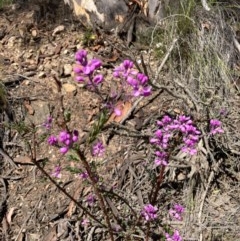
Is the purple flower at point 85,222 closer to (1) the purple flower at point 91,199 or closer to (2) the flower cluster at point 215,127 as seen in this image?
(1) the purple flower at point 91,199

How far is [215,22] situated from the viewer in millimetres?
3543

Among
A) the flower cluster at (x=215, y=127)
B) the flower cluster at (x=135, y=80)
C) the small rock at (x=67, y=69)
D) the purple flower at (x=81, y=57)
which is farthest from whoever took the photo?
the small rock at (x=67, y=69)

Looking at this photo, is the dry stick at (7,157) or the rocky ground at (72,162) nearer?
the rocky ground at (72,162)

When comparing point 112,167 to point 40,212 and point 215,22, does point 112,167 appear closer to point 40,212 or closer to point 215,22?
point 40,212

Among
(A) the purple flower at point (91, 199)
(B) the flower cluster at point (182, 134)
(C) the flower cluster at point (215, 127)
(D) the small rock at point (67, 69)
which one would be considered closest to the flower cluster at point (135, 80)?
(B) the flower cluster at point (182, 134)

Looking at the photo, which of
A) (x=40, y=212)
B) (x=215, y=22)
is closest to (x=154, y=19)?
(x=215, y=22)

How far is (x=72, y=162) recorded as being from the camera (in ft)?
10.2

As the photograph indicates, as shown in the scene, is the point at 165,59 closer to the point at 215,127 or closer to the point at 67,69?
the point at 67,69

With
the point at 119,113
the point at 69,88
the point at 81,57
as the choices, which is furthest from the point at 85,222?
the point at 81,57

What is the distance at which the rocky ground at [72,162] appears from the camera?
2.82 metres

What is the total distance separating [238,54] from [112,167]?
1.29 m

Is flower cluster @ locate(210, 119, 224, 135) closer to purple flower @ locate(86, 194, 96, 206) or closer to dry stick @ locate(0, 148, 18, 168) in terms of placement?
purple flower @ locate(86, 194, 96, 206)

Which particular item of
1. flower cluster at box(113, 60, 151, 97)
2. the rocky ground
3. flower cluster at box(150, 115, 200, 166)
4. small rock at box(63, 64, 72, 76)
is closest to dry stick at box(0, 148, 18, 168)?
the rocky ground

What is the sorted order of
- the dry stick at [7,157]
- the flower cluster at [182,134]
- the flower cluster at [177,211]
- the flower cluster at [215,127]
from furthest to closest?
1. the dry stick at [7,157]
2. the flower cluster at [177,211]
3. the flower cluster at [215,127]
4. the flower cluster at [182,134]
